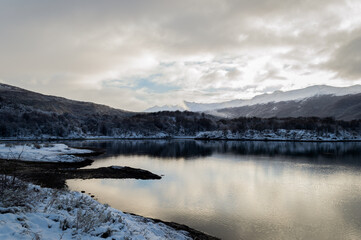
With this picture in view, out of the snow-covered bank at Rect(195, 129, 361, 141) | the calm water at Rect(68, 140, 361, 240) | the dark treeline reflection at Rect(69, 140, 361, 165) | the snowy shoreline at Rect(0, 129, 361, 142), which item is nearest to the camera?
the calm water at Rect(68, 140, 361, 240)

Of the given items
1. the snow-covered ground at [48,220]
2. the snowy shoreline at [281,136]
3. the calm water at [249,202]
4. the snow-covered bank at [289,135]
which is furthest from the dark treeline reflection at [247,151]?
the snow-covered ground at [48,220]

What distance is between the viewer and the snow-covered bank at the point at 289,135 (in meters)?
155

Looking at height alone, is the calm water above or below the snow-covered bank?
below

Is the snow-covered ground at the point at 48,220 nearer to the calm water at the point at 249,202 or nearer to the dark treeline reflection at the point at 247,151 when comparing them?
the calm water at the point at 249,202

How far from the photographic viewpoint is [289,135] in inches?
6368

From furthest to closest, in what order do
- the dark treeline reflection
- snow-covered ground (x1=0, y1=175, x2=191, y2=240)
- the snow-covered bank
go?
the snow-covered bank → the dark treeline reflection → snow-covered ground (x1=0, y1=175, x2=191, y2=240)

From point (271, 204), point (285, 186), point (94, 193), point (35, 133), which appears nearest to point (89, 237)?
point (94, 193)

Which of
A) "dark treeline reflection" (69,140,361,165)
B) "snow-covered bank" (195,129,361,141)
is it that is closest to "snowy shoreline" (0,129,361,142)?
"snow-covered bank" (195,129,361,141)

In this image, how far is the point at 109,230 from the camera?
10469 mm

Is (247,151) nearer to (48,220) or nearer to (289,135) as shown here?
(48,220)

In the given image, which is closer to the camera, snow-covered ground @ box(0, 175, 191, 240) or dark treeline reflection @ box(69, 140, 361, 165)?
snow-covered ground @ box(0, 175, 191, 240)

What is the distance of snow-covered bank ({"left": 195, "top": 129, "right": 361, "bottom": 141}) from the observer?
6102 inches

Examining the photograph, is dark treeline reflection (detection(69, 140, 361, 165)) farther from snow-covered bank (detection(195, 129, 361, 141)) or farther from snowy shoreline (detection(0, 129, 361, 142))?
snow-covered bank (detection(195, 129, 361, 141))

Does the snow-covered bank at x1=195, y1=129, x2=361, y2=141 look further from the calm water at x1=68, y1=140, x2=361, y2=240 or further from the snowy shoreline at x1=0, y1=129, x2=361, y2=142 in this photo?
the calm water at x1=68, y1=140, x2=361, y2=240
